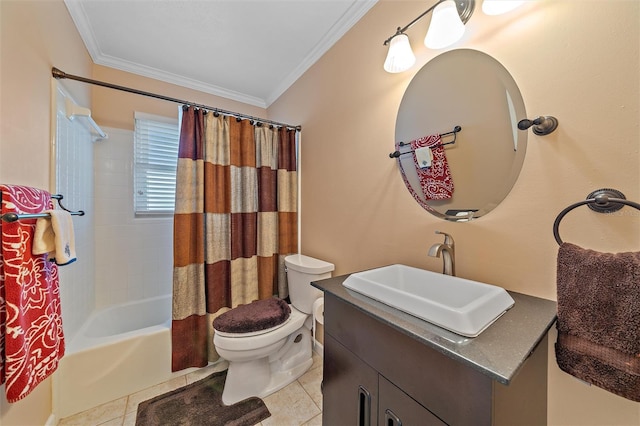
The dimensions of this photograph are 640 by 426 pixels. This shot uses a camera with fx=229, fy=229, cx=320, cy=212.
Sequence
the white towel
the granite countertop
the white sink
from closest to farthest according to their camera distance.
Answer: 1. the granite countertop
2. the white sink
3. the white towel

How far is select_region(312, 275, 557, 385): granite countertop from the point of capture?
487 millimetres

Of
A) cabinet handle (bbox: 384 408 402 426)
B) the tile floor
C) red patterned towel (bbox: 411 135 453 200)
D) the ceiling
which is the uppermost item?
the ceiling

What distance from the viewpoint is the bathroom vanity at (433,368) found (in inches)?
20.5

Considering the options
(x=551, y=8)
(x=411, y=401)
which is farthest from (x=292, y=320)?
(x=551, y=8)

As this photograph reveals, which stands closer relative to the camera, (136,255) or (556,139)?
(556,139)

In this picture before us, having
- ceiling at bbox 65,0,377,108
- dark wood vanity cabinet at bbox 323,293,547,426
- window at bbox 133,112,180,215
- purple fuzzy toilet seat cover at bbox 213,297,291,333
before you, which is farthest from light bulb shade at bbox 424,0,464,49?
window at bbox 133,112,180,215

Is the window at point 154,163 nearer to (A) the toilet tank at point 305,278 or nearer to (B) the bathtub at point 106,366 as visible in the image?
(B) the bathtub at point 106,366

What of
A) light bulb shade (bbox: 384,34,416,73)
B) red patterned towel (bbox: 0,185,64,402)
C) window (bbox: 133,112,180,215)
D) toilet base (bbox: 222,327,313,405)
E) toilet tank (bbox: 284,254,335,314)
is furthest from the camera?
window (bbox: 133,112,180,215)

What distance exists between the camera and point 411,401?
669mm

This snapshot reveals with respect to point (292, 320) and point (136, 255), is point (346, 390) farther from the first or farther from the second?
point (136, 255)

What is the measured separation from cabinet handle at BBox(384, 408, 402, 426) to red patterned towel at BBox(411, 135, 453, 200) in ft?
2.83

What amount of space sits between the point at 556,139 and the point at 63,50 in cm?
Result: 250

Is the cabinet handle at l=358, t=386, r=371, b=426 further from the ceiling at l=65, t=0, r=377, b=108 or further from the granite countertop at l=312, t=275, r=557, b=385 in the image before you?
the ceiling at l=65, t=0, r=377, b=108

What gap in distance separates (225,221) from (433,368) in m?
1.59
